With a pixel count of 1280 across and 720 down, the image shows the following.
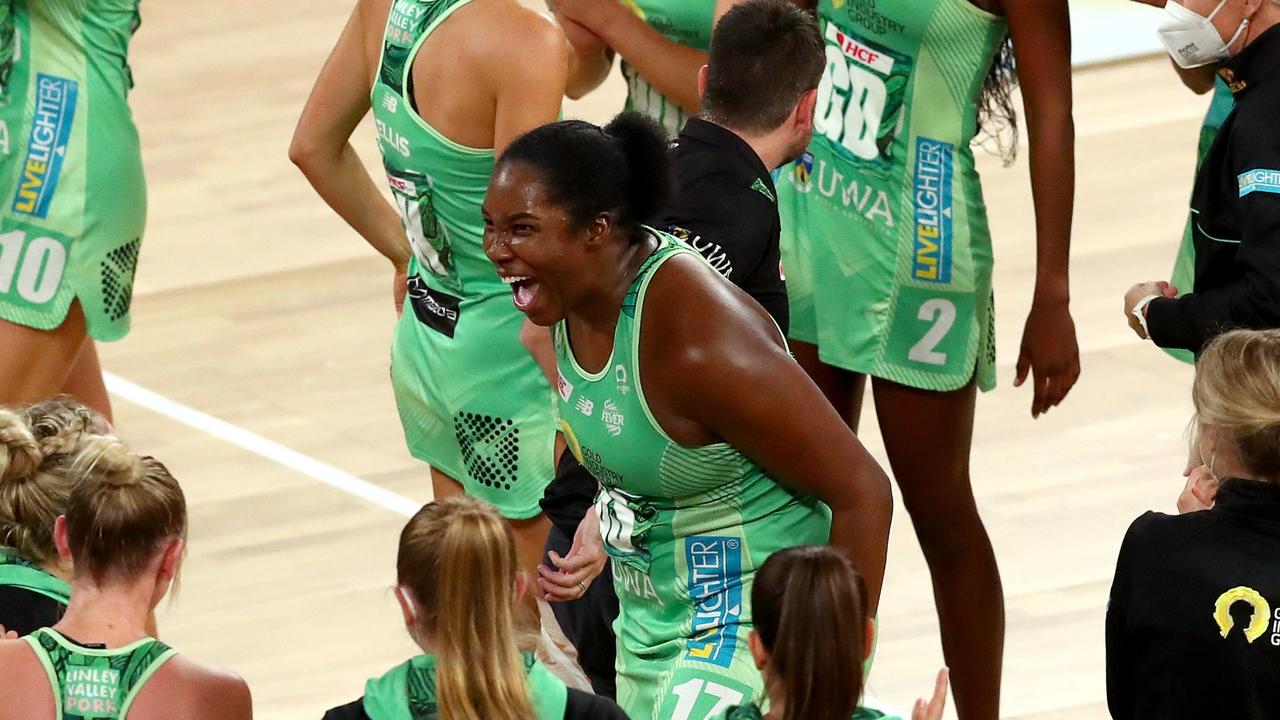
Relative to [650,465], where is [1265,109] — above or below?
above

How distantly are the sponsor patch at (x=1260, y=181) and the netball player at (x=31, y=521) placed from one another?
6.82 ft

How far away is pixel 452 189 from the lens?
4234mm

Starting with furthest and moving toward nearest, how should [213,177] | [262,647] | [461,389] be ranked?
[213,177], [262,647], [461,389]

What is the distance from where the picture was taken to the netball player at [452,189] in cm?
409

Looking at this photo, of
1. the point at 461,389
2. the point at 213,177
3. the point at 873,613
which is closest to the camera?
the point at 873,613

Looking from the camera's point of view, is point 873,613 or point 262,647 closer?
point 873,613

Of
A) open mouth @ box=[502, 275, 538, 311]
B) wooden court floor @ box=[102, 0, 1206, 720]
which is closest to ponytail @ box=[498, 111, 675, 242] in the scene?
open mouth @ box=[502, 275, 538, 311]

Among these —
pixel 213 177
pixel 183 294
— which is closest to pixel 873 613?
pixel 183 294

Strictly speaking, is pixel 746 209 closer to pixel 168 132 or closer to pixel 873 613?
pixel 873 613

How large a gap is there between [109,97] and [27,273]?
46 centimetres

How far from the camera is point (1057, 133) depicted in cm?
445

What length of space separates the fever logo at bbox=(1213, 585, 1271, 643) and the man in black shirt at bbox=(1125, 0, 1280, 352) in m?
0.72

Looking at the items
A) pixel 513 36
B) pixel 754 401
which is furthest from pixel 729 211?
pixel 754 401

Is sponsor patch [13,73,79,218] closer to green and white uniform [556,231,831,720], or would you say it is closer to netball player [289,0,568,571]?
netball player [289,0,568,571]
